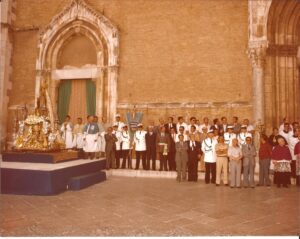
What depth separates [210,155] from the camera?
8219 mm

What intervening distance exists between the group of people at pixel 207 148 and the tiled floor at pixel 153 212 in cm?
59

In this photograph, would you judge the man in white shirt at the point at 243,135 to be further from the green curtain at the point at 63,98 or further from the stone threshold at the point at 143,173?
the green curtain at the point at 63,98

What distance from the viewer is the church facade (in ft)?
33.8

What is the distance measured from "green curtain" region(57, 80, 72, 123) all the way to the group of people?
2606mm

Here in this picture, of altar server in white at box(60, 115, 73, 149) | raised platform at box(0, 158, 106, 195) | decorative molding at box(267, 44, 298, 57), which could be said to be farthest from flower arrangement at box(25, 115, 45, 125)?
decorative molding at box(267, 44, 298, 57)

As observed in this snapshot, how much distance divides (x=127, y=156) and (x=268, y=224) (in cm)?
621

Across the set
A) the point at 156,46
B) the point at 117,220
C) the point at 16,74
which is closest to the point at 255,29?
the point at 156,46

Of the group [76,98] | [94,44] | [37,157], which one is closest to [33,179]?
[37,157]

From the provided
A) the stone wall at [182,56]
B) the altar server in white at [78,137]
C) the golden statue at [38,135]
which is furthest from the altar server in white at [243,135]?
the altar server in white at [78,137]

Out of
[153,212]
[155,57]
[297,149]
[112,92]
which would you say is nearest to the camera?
[153,212]

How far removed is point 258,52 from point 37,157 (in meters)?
7.28

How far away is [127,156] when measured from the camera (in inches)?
407

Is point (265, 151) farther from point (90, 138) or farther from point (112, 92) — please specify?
point (112, 92)

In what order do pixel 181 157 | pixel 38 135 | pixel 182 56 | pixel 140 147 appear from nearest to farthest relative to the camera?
pixel 38 135 → pixel 181 157 → pixel 140 147 → pixel 182 56
